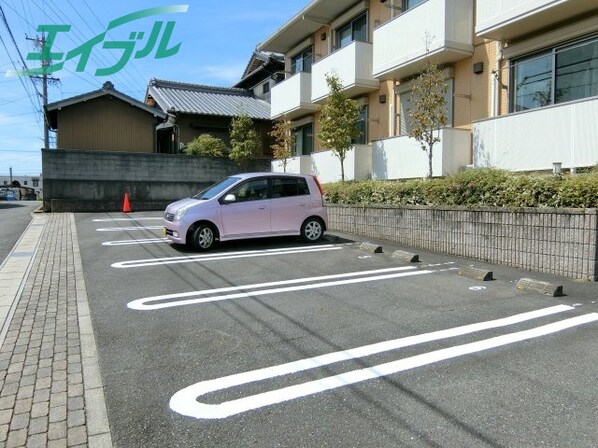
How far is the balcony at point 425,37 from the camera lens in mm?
11117

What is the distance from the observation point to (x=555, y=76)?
31.2 ft

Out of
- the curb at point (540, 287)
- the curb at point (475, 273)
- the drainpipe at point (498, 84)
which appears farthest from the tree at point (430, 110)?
the curb at point (540, 287)

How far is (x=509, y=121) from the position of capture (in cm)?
957

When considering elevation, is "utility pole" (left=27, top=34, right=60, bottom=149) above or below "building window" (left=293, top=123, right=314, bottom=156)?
above

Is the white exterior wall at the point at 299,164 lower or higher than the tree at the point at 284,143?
lower

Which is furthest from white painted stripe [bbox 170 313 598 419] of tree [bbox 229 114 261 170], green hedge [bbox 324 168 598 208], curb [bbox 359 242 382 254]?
tree [bbox 229 114 261 170]

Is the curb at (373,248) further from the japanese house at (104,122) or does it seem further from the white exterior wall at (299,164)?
the japanese house at (104,122)

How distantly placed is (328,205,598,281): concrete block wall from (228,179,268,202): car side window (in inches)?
107

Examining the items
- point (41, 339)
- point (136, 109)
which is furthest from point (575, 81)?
point (136, 109)

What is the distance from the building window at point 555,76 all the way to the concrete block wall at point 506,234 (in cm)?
322

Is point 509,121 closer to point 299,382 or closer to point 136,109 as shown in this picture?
point 299,382

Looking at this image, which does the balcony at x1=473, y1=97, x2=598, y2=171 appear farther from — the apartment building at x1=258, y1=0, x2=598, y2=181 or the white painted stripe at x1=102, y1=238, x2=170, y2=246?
the white painted stripe at x1=102, y1=238, x2=170, y2=246

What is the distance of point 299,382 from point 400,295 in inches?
115

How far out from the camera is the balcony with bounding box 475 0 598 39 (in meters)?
8.76
